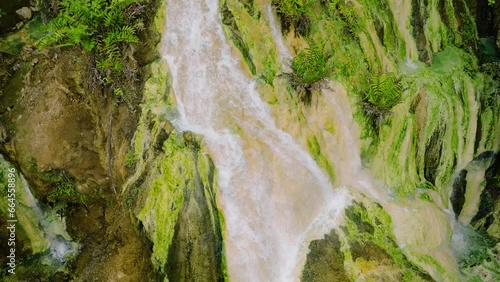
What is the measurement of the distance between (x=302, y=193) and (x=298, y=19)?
3.20 m

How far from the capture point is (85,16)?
6.04 meters

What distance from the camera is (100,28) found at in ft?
20.6

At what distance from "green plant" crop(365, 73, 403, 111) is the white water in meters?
1.68

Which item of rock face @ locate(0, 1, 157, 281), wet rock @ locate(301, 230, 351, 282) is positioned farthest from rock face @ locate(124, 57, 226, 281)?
wet rock @ locate(301, 230, 351, 282)

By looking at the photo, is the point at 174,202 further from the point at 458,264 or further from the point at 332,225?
the point at 458,264

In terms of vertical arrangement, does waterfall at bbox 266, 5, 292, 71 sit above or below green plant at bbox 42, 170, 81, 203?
above

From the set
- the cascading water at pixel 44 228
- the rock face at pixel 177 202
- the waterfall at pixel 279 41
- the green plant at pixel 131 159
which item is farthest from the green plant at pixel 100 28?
the cascading water at pixel 44 228

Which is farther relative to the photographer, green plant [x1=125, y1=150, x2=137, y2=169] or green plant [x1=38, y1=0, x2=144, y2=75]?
green plant [x1=125, y1=150, x2=137, y2=169]

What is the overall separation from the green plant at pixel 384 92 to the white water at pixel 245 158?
5.53 feet

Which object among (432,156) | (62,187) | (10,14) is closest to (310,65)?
(432,156)

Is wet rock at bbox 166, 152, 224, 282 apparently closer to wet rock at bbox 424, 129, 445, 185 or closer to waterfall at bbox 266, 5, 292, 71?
waterfall at bbox 266, 5, 292, 71

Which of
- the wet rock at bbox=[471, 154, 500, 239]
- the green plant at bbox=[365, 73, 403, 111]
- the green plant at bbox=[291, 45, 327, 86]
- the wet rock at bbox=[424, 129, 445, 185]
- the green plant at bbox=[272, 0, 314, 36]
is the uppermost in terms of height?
the green plant at bbox=[272, 0, 314, 36]

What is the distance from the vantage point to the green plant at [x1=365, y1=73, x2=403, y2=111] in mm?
7266

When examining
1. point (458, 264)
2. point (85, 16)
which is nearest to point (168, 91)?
point (85, 16)
